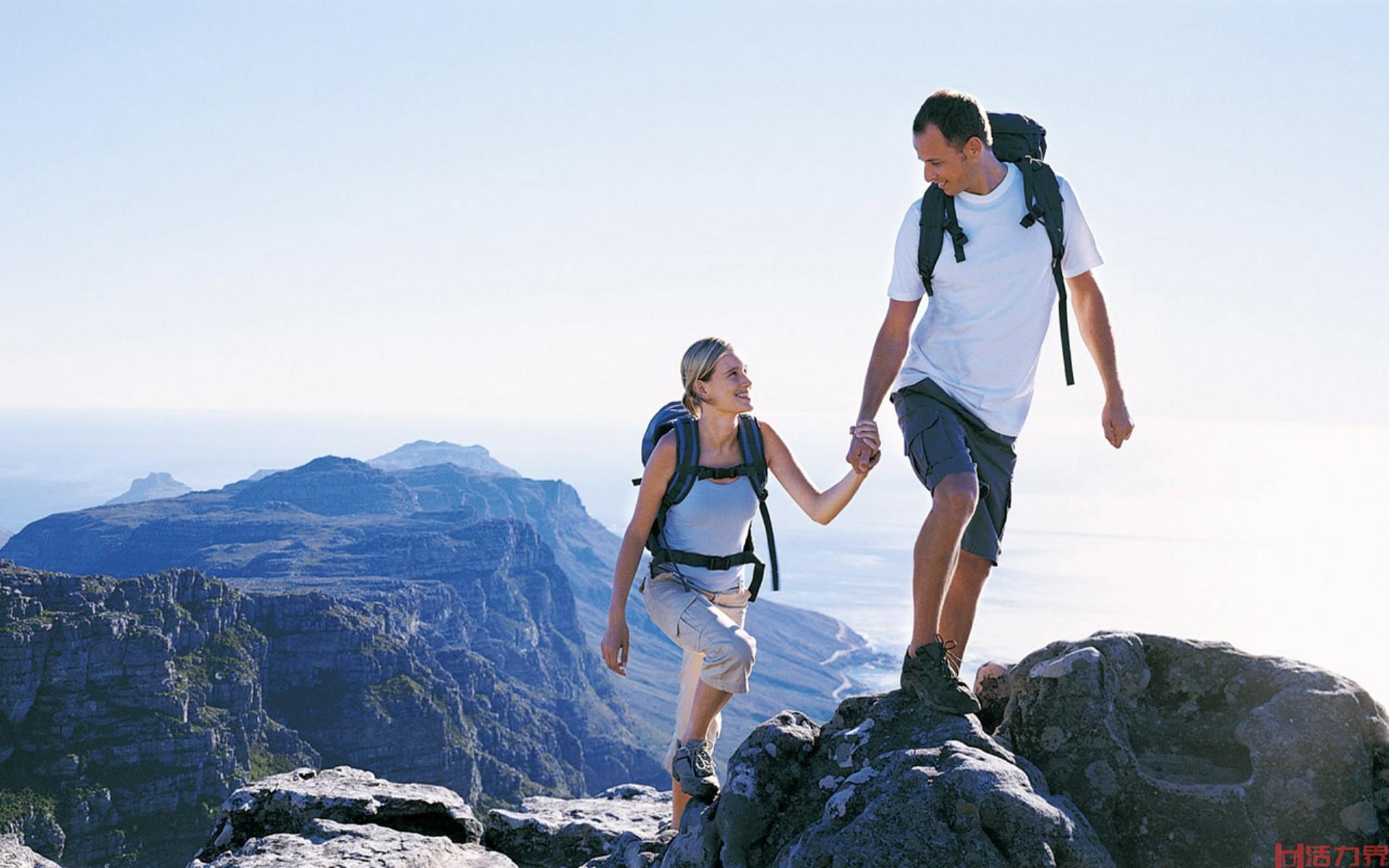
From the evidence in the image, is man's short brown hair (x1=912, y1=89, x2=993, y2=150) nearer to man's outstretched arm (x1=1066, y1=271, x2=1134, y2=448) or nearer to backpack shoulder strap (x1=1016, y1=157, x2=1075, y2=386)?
backpack shoulder strap (x1=1016, y1=157, x2=1075, y2=386)

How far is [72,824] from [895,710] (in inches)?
6334

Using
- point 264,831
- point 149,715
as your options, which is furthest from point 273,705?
point 264,831

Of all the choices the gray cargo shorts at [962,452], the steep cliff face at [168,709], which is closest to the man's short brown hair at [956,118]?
the gray cargo shorts at [962,452]

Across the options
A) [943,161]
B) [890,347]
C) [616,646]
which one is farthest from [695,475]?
[943,161]

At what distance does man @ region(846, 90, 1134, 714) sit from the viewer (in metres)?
7.56

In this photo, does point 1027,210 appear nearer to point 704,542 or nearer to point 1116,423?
point 1116,423

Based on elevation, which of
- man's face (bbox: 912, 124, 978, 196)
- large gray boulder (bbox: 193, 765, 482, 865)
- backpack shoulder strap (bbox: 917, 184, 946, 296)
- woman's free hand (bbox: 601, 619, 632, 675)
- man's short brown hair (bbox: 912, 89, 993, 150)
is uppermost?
man's short brown hair (bbox: 912, 89, 993, 150)

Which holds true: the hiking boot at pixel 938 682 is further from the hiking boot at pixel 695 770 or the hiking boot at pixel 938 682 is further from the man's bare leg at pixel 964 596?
the hiking boot at pixel 695 770

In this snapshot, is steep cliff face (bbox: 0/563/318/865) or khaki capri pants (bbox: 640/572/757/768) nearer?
khaki capri pants (bbox: 640/572/757/768)

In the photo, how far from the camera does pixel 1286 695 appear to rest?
6.95 m

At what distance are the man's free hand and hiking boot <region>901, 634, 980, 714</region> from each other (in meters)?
2.14

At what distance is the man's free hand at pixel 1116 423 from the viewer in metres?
7.99

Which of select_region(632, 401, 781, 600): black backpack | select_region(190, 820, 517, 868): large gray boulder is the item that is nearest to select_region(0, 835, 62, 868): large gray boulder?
select_region(190, 820, 517, 868): large gray boulder

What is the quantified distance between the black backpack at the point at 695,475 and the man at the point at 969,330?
1.21m
